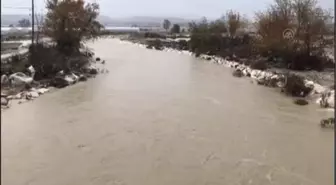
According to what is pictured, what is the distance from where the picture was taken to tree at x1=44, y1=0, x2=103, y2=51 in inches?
760

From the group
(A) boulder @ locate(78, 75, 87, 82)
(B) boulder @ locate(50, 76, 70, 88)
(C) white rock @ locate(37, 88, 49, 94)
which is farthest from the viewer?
(A) boulder @ locate(78, 75, 87, 82)

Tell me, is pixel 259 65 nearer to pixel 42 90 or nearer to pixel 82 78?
pixel 82 78

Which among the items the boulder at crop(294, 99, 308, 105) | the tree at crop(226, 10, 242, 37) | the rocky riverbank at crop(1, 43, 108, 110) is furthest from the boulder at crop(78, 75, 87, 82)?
the tree at crop(226, 10, 242, 37)

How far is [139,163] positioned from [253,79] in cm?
937

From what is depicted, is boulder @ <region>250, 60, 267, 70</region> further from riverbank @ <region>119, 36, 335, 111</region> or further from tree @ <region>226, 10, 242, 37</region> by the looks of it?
tree @ <region>226, 10, 242, 37</region>

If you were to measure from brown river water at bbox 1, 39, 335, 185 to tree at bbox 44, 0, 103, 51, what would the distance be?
787 cm

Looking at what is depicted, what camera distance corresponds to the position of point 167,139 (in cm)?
727

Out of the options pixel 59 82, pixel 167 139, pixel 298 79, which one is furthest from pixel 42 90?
pixel 298 79

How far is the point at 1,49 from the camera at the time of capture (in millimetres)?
1583

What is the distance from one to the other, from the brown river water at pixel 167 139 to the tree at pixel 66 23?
25.8 feet

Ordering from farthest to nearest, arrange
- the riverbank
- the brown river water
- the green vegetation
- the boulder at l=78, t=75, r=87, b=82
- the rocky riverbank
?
the green vegetation → the boulder at l=78, t=75, r=87, b=82 → the riverbank → the rocky riverbank → the brown river water

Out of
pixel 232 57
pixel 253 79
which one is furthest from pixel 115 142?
pixel 232 57

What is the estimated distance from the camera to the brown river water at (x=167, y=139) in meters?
5.57

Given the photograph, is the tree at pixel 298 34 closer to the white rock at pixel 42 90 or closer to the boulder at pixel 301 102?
the boulder at pixel 301 102
